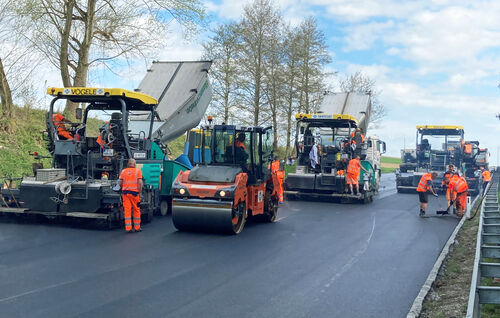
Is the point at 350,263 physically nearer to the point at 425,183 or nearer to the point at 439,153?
the point at 425,183

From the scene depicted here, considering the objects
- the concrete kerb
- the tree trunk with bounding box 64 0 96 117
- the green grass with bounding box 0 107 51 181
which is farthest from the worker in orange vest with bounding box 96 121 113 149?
the tree trunk with bounding box 64 0 96 117

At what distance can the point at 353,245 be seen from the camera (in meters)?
9.66

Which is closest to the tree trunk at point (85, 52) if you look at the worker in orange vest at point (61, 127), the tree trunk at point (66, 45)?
the tree trunk at point (66, 45)

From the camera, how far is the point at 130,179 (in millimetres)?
10188

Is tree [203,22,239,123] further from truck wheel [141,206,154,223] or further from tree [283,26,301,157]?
truck wheel [141,206,154,223]

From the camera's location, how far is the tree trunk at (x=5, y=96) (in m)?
18.6

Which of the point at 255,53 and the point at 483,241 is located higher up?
the point at 255,53

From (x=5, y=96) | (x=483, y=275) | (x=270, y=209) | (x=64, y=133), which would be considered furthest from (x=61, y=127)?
(x=5, y=96)

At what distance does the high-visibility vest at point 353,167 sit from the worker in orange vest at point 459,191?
3074 mm

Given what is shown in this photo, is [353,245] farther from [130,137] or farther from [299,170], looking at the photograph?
[299,170]

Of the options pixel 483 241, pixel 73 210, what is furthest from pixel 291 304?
pixel 73 210

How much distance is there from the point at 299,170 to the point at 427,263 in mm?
9884

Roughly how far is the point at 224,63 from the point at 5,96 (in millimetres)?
10434

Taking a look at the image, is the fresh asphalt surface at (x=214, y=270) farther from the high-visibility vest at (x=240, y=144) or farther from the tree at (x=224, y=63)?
the tree at (x=224, y=63)
